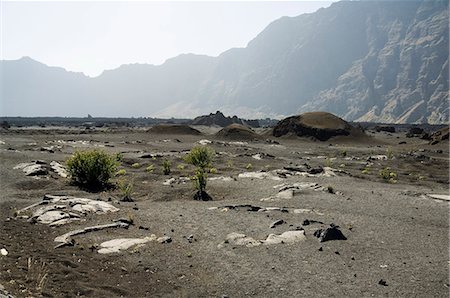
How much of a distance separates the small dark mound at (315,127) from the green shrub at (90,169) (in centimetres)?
5375

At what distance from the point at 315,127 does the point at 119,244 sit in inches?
2544

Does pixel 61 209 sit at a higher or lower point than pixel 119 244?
higher

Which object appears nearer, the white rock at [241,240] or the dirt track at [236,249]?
the dirt track at [236,249]

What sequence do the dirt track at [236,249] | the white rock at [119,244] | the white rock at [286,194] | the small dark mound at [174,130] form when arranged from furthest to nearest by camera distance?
1. the small dark mound at [174,130]
2. the white rock at [286,194]
3. the white rock at [119,244]
4. the dirt track at [236,249]

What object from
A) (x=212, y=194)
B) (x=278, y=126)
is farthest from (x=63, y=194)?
(x=278, y=126)

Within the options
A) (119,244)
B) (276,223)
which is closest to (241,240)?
(276,223)

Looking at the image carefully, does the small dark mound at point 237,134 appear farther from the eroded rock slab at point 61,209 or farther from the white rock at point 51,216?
the white rock at point 51,216

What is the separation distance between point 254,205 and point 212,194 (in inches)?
155

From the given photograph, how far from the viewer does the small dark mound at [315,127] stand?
7312cm

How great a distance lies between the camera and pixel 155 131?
84.4 meters

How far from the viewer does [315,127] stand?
244 ft

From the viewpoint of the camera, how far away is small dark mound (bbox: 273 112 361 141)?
7312 centimetres

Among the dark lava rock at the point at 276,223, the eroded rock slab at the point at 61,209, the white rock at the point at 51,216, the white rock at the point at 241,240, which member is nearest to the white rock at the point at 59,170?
the eroded rock slab at the point at 61,209

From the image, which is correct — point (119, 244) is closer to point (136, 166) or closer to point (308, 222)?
point (308, 222)
